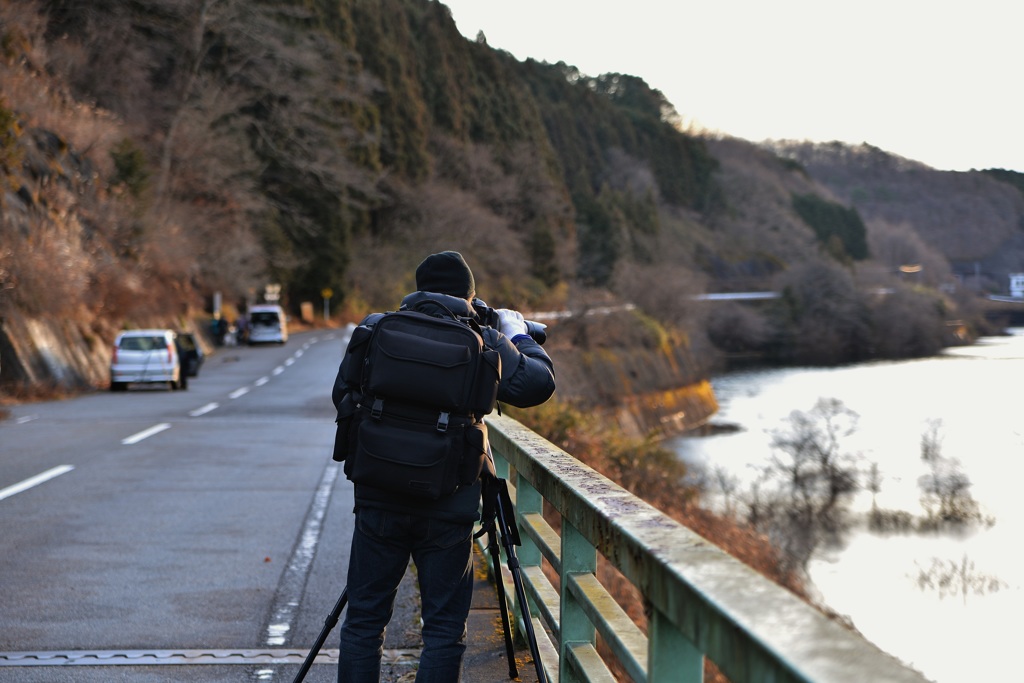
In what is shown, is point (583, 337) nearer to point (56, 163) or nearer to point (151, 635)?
point (56, 163)

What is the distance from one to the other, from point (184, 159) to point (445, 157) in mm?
29462

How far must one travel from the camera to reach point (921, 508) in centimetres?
2994

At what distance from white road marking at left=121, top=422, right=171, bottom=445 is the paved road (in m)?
0.07

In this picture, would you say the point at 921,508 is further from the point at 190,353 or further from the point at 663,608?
the point at 663,608

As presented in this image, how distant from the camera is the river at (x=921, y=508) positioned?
19.4 metres

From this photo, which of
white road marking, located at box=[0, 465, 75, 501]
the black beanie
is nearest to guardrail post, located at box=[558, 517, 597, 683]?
the black beanie

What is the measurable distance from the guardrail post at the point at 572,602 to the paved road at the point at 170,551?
4.85 feet

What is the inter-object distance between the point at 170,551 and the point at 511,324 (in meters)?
4.76

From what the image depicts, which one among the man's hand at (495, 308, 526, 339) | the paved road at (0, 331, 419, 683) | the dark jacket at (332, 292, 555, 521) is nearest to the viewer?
the dark jacket at (332, 292, 555, 521)

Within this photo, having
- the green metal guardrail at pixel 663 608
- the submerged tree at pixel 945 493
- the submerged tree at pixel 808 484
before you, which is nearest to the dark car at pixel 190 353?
the submerged tree at pixel 808 484

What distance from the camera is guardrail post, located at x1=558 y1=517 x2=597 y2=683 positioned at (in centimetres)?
374

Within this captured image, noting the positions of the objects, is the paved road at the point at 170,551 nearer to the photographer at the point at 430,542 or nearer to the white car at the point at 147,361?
the photographer at the point at 430,542

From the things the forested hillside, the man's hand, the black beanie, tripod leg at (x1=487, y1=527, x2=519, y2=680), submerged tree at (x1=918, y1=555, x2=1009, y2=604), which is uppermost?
the forested hillside

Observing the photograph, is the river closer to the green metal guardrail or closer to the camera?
the green metal guardrail
